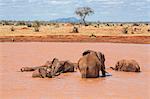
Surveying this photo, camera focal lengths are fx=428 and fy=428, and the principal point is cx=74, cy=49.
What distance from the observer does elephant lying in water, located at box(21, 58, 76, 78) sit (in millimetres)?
15836

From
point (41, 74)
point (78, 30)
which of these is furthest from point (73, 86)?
point (78, 30)

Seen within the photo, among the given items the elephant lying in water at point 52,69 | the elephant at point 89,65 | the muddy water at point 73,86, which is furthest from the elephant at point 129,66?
the elephant at point 89,65

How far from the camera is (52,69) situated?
660 inches

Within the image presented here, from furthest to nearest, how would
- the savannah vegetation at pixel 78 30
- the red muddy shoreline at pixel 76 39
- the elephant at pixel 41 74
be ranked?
the savannah vegetation at pixel 78 30
the red muddy shoreline at pixel 76 39
the elephant at pixel 41 74

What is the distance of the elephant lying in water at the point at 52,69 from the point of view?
15.8 m

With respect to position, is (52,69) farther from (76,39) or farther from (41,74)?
(76,39)

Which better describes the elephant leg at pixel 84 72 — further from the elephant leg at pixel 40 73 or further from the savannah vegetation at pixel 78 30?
the savannah vegetation at pixel 78 30

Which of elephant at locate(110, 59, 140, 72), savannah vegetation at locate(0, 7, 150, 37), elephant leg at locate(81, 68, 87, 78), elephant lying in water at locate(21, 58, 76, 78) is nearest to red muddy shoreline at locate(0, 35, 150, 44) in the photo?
savannah vegetation at locate(0, 7, 150, 37)

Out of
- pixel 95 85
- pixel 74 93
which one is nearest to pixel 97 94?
pixel 74 93

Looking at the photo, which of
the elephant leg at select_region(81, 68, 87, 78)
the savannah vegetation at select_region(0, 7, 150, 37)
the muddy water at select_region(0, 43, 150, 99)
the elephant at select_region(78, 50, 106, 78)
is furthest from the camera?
the savannah vegetation at select_region(0, 7, 150, 37)

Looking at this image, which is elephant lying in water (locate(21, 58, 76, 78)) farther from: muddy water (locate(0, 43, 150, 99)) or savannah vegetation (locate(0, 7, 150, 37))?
savannah vegetation (locate(0, 7, 150, 37))

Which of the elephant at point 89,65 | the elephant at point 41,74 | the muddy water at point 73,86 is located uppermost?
the elephant at point 89,65

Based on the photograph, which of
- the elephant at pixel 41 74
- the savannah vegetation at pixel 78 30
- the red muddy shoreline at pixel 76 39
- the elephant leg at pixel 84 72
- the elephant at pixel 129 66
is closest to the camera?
the elephant leg at pixel 84 72

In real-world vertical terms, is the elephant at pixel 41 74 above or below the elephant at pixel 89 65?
below
